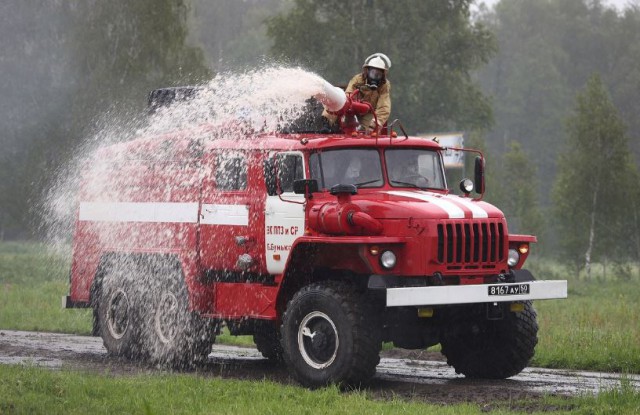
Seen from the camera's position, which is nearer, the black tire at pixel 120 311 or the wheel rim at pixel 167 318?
the wheel rim at pixel 167 318

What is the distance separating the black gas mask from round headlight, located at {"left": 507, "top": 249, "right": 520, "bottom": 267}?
2751mm

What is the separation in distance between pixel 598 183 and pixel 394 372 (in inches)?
1086

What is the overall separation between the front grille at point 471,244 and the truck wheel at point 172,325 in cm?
334

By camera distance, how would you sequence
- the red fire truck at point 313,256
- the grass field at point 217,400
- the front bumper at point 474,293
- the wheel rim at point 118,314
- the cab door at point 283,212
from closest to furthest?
the grass field at point 217,400 → the front bumper at point 474,293 → the red fire truck at point 313,256 → the cab door at point 283,212 → the wheel rim at point 118,314

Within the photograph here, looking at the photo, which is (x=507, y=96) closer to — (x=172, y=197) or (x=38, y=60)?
(x=38, y=60)

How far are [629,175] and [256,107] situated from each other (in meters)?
27.6

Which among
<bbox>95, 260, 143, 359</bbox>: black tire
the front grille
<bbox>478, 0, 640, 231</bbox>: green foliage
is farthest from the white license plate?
<bbox>478, 0, 640, 231</bbox>: green foliage

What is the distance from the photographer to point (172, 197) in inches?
583

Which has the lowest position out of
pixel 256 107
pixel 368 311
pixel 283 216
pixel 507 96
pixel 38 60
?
pixel 368 311

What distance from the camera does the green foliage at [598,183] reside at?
4012 cm

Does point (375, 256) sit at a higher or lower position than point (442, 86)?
lower

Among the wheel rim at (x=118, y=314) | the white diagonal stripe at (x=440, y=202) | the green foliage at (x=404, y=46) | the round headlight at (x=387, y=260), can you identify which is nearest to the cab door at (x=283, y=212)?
the white diagonal stripe at (x=440, y=202)

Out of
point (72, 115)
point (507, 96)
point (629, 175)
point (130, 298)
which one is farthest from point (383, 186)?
point (507, 96)

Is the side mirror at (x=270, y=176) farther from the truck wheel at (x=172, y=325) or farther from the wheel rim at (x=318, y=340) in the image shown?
the truck wheel at (x=172, y=325)
